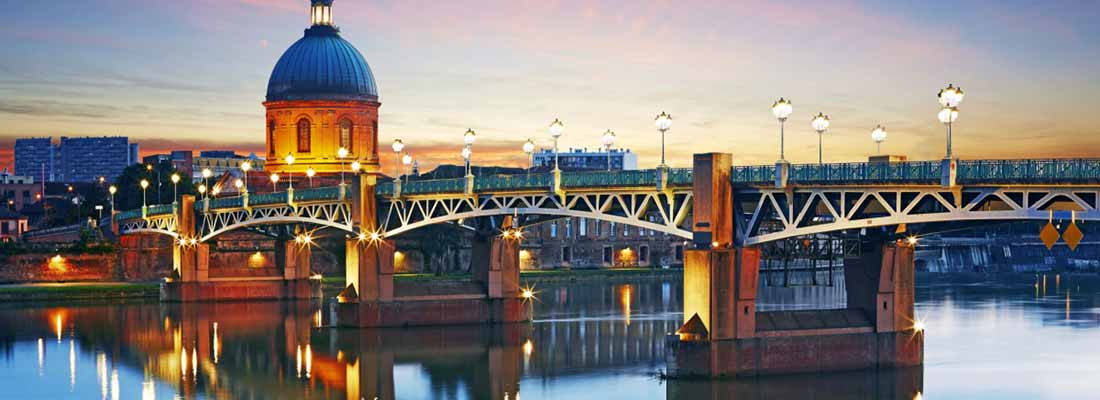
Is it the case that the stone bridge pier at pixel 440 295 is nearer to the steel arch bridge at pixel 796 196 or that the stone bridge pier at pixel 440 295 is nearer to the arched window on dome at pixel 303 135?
the steel arch bridge at pixel 796 196

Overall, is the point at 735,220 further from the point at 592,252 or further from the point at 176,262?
the point at 592,252

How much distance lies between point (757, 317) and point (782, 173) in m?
6.02

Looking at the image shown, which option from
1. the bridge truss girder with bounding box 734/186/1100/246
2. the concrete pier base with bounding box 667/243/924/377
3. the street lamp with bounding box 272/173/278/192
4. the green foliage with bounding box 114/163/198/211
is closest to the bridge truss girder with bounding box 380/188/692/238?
the bridge truss girder with bounding box 734/186/1100/246

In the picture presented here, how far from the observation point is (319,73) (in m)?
126

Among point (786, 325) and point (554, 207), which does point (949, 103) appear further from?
point (554, 207)

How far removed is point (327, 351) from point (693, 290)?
76.8 ft

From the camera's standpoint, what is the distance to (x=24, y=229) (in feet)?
496

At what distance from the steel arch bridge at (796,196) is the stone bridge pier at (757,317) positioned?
1.33 meters

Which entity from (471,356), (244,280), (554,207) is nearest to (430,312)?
(471,356)

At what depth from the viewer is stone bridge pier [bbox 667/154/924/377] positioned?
196ft

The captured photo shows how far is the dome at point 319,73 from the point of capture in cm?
12519

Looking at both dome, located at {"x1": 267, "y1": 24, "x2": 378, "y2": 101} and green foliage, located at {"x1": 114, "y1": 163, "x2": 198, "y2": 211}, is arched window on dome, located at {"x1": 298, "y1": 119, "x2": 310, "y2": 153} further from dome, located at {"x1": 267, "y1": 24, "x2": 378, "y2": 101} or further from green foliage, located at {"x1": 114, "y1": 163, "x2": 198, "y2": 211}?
green foliage, located at {"x1": 114, "y1": 163, "x2": 198, "y2": 211}

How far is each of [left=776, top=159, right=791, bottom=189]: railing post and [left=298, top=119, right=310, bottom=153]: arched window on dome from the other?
73073mm

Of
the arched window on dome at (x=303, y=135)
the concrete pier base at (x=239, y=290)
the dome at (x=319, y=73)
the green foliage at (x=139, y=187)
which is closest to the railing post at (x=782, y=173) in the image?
the concrete pier base at (x=239, y=290)
